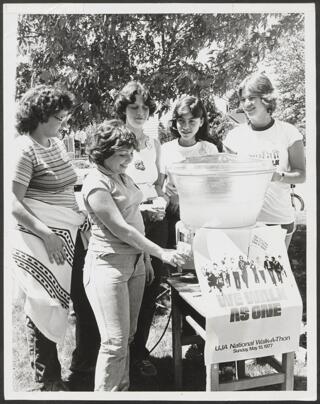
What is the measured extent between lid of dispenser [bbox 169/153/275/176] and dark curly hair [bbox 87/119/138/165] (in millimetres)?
256

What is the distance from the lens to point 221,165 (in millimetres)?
1900

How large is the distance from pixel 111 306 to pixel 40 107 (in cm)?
85

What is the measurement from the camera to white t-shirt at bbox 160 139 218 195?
209cm

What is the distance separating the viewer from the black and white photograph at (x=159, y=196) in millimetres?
1663

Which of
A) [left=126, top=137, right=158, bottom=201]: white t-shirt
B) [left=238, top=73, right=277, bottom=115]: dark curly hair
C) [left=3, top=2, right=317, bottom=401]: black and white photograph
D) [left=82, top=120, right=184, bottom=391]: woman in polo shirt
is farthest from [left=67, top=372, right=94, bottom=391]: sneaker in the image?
[left=238, top=73, right=277, bottom=115]: dark curly hair

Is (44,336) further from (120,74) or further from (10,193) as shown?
(120,74)

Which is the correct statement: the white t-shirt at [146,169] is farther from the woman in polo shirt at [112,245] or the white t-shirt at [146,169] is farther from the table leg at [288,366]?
the table leg at [288,366]

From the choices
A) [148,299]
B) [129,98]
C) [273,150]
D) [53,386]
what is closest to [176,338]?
[148,299]

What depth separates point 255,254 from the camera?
177 cm

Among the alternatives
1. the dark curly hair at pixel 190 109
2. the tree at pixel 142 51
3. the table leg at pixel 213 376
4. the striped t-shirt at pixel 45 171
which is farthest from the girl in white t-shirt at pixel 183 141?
the table leg at pixel 213 376

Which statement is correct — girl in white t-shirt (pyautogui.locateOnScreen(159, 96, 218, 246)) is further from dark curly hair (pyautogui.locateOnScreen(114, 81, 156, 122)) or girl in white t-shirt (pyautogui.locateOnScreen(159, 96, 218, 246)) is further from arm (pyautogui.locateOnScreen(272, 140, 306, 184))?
arm (pyautogui.locateOnScreen(272, 140, 306, 184))

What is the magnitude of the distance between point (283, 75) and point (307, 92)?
5.4 inches

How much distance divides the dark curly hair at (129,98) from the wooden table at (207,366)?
79 centimetres

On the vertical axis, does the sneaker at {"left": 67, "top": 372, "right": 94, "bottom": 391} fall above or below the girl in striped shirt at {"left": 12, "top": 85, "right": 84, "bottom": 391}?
below
